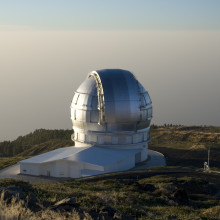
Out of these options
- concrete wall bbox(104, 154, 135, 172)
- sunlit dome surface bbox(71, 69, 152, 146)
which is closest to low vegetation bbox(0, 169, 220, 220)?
concrete wall bbox(104, 154, 135, 172)

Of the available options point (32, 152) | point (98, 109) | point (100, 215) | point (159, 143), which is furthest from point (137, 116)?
point (100, 215)

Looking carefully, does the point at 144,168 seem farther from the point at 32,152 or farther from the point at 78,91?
the point at 32,152

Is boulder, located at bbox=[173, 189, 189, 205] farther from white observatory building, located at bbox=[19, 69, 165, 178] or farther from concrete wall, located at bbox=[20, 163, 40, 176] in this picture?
concrete wall, located at bbox=[20, 163, 40, 176]

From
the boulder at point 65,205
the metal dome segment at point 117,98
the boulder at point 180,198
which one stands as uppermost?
the metal dome segment at point 117,98

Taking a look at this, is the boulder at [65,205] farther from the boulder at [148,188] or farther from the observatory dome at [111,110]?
the observatory dome at [111,110]

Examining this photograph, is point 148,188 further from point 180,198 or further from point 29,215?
point 29,215

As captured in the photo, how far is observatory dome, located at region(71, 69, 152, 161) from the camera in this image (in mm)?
41562

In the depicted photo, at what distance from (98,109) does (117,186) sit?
16.5 meters

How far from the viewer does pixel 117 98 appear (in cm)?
4156

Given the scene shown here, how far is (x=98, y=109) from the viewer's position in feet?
136

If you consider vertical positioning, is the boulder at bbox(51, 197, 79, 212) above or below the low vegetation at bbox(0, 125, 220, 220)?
above

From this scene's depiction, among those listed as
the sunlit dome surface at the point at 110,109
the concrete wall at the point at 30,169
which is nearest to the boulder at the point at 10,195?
the concrete wall at the point at 30,169

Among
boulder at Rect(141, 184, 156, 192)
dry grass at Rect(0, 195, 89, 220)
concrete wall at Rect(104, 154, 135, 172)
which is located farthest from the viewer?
concrete wall at Rect(104, 154, 135, 172)

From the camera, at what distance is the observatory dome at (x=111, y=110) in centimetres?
4156
